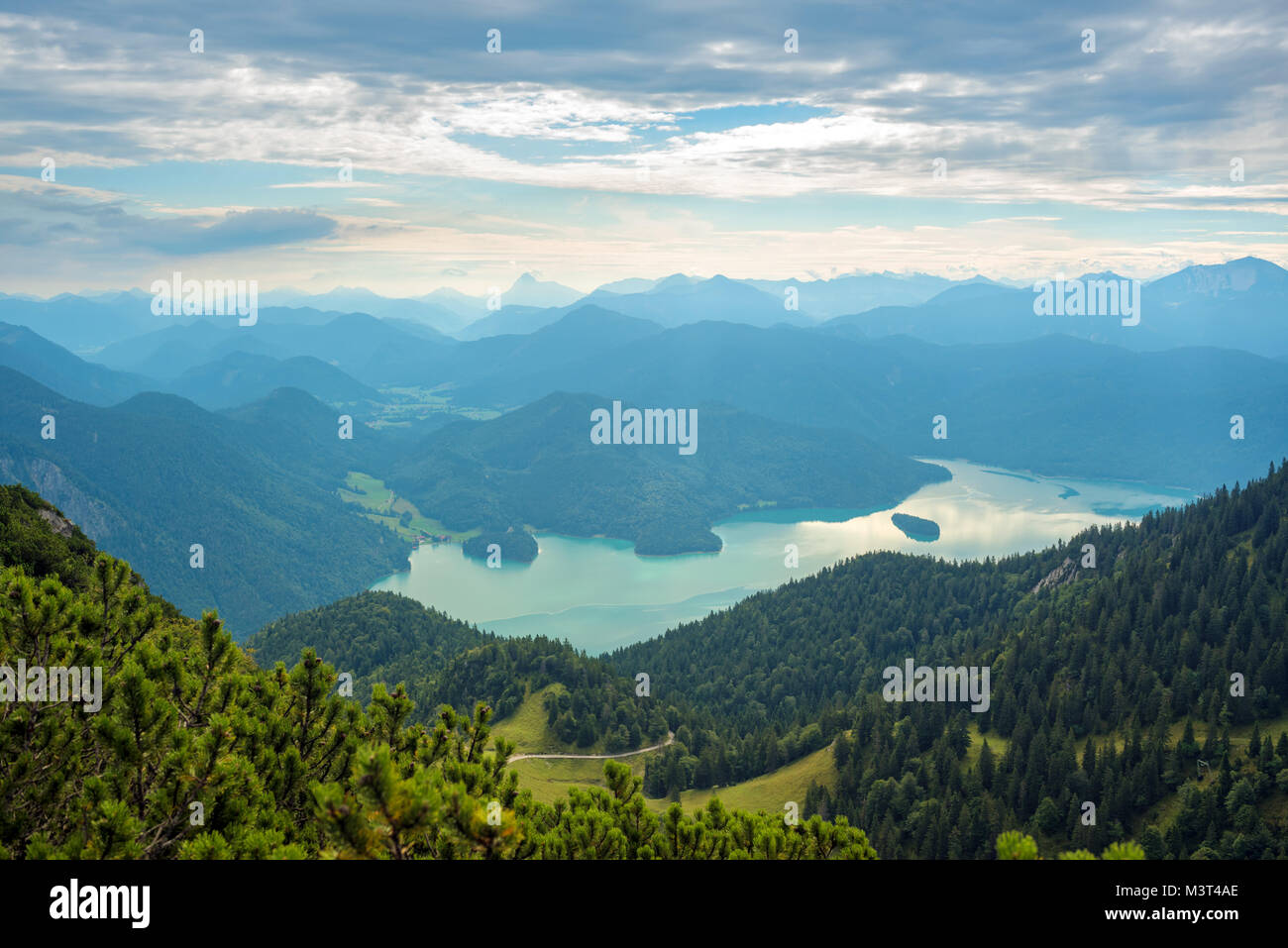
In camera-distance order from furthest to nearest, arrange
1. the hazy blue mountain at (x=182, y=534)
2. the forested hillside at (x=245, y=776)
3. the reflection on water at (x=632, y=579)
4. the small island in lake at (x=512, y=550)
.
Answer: the small island in lake at (x=512, y=550) → the hazy blue mountain at (x=182, y=534) → the reflection on water at (x=632, y=579) → the forested hillside at (x=245, y=776)

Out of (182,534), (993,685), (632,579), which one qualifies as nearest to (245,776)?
(993,685)

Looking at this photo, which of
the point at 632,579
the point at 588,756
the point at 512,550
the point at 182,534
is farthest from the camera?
the point at 512,550

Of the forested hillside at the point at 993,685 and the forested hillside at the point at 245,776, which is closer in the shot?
the forested hillside at the point at 245,776

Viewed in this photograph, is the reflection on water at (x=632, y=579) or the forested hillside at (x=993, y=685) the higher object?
the forested hillside at (x=993, y=685)

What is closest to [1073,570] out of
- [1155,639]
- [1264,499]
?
[1264,499]

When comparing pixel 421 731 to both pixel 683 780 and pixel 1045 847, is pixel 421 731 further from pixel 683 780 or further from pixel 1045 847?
pixel 683 780

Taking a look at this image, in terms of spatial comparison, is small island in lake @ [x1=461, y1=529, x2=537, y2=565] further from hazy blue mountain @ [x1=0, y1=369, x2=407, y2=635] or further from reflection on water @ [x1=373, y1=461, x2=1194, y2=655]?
hazy blue mountain @ [x1=0, y1=369, x2=407, y2=635]

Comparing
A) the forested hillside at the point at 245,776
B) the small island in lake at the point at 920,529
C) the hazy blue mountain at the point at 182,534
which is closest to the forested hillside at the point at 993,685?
the forested hillside at the point at 245,776

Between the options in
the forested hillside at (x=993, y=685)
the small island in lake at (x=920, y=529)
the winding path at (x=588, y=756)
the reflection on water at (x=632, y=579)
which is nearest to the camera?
the forested hillside at (x=993, y=685)

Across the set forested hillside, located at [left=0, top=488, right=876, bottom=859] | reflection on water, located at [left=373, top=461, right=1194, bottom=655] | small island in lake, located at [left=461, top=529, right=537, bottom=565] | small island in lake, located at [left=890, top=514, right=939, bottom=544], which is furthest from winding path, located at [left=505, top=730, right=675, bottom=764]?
small island in lake, located at [left=890, top=514, right=939, bottom=544]

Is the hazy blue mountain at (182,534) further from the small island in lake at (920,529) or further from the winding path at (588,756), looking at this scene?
the small island in lake at (920,529)

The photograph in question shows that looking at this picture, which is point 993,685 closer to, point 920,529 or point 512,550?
point 920,529
